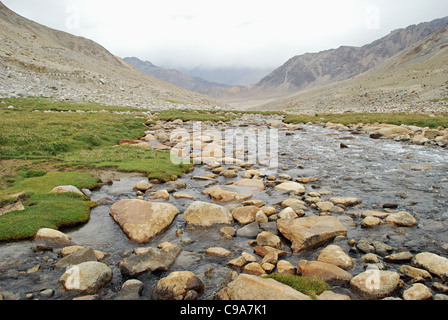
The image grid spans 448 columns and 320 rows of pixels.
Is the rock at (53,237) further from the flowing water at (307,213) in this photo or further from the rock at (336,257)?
the rock at (336,257)

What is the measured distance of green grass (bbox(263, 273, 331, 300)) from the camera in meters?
4.86

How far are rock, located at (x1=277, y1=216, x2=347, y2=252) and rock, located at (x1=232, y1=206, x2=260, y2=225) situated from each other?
0.92m

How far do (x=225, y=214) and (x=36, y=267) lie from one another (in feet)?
16.1

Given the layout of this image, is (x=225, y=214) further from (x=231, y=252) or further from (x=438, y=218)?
(x=438, y=218)

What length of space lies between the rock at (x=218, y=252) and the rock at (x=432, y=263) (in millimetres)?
4077

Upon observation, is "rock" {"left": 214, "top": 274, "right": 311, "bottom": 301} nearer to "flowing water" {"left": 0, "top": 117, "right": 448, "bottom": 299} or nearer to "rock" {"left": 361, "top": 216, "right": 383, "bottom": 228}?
"flowing water" {"left": 0, "top": 117, "right": 448, "bottom": 299}

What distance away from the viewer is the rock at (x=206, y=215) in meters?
8.08

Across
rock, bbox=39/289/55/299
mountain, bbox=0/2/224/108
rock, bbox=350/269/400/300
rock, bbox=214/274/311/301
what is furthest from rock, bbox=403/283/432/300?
mountain, bbox=0/2/224/108

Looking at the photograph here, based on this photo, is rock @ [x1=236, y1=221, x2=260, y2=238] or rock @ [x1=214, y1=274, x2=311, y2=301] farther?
rock @ [x1=236, y1=221, x2=260, y2=238]

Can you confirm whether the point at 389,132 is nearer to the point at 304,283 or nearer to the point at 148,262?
the point at 304,283

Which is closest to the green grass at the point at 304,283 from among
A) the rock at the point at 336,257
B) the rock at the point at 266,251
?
the rock at the point at 336,257

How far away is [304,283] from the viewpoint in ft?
16.7

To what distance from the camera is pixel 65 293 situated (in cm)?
489
